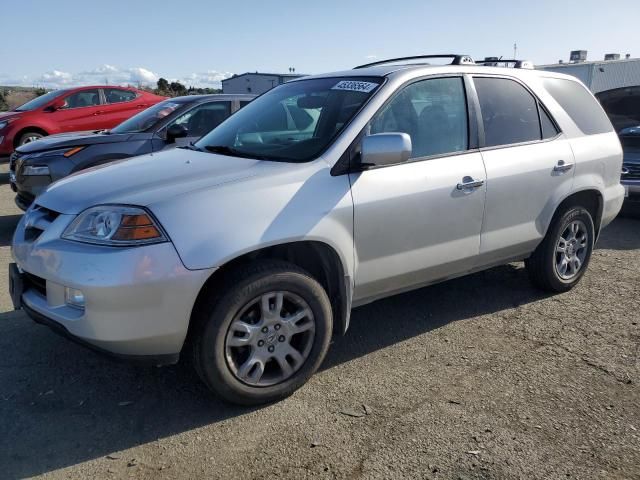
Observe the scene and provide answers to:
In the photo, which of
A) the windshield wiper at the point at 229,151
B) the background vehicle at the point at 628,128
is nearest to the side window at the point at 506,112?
the windshield wiper at the point at 229,151

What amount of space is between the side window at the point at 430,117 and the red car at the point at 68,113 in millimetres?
9536

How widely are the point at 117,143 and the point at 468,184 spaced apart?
4473mm

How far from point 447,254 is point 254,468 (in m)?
1.90

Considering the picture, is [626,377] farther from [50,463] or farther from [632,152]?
[632,152]

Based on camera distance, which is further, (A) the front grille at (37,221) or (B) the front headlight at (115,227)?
(A) the front grille at (37,221)

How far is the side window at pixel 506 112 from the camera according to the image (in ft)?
13.1

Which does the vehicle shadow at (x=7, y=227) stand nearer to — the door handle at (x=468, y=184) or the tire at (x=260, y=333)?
the tire at (x=260, y=333)

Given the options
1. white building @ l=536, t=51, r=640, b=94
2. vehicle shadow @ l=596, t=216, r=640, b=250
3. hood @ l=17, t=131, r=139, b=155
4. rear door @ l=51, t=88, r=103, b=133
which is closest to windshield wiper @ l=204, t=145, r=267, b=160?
hood @ l=17, t=131, r=139, b=155

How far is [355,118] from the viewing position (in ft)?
11.0

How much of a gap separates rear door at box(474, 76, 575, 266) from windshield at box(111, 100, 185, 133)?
4283 mm

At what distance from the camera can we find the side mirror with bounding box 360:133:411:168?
10.2ft

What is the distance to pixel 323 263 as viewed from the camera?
128 inches

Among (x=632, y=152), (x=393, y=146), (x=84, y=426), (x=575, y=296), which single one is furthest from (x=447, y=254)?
(x=632, y=152)

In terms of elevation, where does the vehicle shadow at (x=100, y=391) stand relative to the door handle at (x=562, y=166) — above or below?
below
